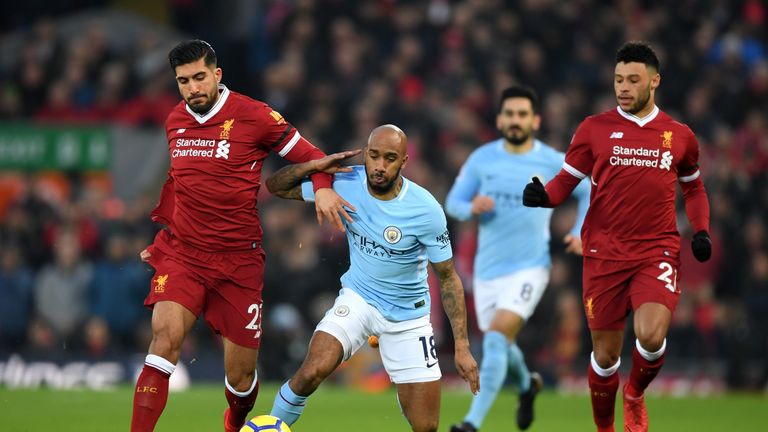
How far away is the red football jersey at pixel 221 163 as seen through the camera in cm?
923

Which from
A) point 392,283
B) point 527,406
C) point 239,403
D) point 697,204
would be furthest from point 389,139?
point 527,406

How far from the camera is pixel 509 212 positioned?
12.0 meters

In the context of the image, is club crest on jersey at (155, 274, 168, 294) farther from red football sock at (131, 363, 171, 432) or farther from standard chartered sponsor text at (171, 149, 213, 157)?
standard chartered sponsor text at (171, 149, 213, 157)

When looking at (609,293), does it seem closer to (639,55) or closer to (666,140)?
(666,140)

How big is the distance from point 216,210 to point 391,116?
10810mm

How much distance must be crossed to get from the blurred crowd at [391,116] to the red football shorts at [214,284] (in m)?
7.78

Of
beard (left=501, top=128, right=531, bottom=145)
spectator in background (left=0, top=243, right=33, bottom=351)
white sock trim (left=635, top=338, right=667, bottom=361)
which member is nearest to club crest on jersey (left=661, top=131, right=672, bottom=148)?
white sock trim (left=635, top=338, right=667, bottom=361)

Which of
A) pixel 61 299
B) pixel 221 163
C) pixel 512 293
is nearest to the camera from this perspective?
pixel 221 163

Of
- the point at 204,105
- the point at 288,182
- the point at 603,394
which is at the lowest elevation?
the point at 603,394

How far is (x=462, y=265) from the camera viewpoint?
17.2m

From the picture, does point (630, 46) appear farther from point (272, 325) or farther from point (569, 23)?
point (569, 23)

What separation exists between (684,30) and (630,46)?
1291 cm

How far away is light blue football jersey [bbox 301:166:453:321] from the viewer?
890 centimetres

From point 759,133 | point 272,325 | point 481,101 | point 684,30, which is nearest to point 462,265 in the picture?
point 272,325
